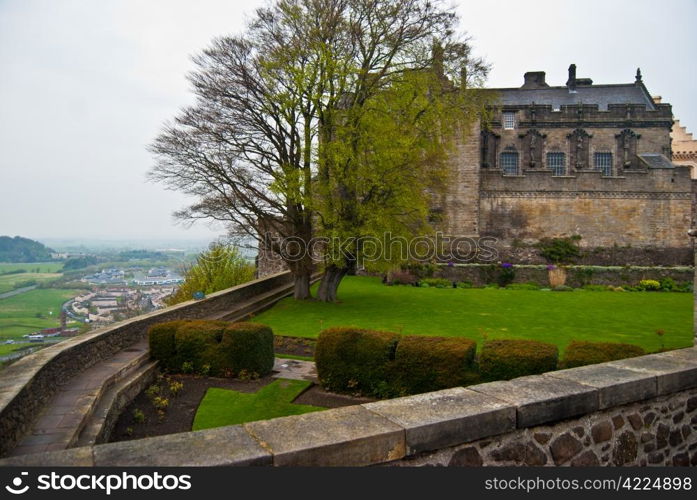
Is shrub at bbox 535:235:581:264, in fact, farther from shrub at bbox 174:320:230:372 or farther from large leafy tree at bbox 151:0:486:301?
shrub at bbox 174:320:230:372

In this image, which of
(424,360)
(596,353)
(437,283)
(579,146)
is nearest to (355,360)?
(424,360)

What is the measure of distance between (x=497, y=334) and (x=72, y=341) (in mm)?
9897

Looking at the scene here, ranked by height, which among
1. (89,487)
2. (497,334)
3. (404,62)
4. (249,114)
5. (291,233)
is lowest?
(497,334)

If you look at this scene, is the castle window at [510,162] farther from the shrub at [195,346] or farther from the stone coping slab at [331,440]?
the stone coping slab at [331,440]

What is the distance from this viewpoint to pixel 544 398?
3.91m

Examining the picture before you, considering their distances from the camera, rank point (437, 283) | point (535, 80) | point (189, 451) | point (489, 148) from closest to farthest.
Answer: point (189, 451) → point (437, 283) → point (489, 148) → point (535, 80)

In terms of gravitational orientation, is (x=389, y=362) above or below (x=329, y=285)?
below

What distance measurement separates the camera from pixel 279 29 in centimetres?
1873

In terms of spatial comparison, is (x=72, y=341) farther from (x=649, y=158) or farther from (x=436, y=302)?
(x=649, y=158)

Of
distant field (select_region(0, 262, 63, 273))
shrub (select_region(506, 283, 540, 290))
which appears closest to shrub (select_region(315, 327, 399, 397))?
shrub (select_region(506, 283, 540, 290))

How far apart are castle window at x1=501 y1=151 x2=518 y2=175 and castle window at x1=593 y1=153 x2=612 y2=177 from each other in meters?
6.10

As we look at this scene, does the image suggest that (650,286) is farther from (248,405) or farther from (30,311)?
(30,311)

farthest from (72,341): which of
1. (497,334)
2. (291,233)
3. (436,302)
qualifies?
(436,302)

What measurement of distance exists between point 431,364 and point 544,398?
4984 millimetres
